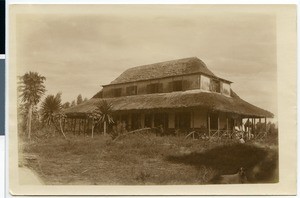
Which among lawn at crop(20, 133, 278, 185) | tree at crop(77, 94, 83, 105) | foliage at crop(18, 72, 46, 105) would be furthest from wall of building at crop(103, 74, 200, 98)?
foliage at crop(18, 72, 46, 105)

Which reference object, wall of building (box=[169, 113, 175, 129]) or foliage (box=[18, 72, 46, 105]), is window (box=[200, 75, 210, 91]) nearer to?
wall of building (box=[169, 113, 175, 129])

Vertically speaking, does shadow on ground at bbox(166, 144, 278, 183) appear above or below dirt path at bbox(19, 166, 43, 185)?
above

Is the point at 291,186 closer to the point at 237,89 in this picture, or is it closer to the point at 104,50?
the point at 237,89

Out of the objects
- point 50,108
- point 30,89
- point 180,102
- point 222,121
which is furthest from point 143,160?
point 30,89

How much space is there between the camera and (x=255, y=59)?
2.53m

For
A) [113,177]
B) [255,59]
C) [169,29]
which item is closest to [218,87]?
[255,59]

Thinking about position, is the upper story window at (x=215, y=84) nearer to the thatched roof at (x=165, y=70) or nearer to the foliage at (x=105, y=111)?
the thatched roof at (x=165, y=70)

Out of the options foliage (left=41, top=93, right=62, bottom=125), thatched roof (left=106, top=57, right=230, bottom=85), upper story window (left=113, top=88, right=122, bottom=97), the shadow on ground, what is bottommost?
the shadow on ground

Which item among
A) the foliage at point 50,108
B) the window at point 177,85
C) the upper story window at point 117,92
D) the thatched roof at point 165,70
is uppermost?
the thatched roof at point 165,70

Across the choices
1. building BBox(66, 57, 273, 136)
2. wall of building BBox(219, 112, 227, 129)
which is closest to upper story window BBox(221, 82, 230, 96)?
building BBox(66, 57, 273, 136)

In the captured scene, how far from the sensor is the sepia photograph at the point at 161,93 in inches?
99.3

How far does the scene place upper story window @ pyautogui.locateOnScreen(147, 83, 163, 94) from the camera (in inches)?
101

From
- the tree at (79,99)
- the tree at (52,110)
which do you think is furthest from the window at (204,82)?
the tree at (52,110)

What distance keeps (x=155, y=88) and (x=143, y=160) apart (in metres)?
0.44
